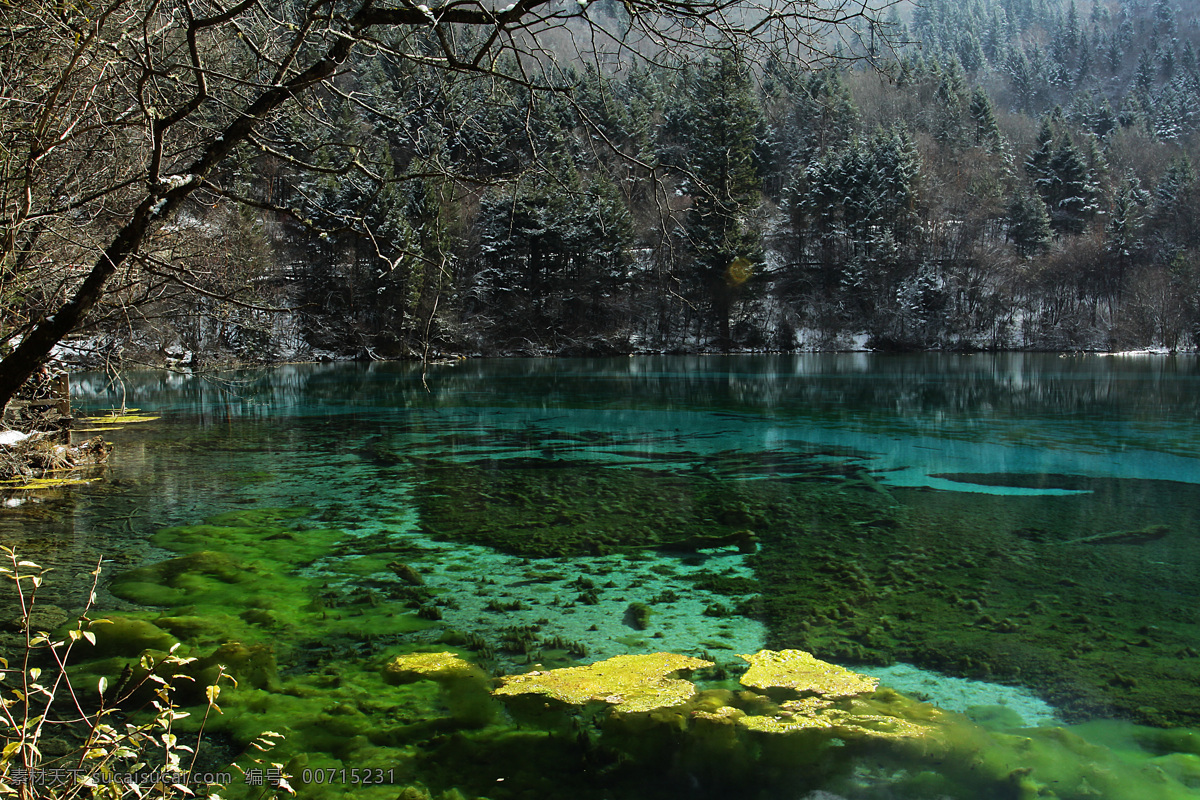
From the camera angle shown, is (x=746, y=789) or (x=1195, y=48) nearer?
(x=746, y=789)

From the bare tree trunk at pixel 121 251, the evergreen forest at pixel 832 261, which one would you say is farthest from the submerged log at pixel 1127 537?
the evergreen forest at pixel 832 261

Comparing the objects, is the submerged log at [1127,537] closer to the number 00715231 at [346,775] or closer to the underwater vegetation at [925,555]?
the underwater vegetation at [925,555]

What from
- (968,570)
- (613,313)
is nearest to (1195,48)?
(613,313)

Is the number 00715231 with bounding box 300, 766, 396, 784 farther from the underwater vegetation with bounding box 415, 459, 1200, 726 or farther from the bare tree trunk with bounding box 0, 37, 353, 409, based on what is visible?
the underwater vegetation with bounding box 415, 459, 1200, 726

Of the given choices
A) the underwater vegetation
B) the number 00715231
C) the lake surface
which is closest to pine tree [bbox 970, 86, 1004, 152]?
Answer: the lake surface

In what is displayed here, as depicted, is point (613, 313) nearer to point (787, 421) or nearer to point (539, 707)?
point (787, 421)

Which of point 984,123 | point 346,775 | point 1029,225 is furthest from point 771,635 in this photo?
point 984,123

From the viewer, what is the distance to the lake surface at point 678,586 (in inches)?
137

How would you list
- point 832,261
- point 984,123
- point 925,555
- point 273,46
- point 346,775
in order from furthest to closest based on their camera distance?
1. point 984,123
2. point 832,261
3. point 925,555
4. point 273,46
5. point 346,775

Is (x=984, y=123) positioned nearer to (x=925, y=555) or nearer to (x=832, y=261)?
(x=832, y=261)

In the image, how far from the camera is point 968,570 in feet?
19.8

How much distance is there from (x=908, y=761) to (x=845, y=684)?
0.68 metres

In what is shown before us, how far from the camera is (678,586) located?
5852mm

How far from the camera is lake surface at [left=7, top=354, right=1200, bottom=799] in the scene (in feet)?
11.5
